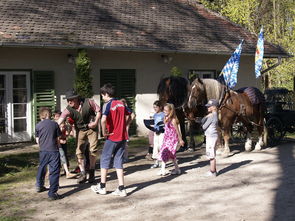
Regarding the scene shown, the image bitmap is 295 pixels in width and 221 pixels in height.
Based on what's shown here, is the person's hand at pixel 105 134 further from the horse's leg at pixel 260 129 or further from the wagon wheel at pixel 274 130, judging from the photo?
the wagon wheel at pixel 274 130

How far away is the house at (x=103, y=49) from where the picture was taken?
1385 centimetres

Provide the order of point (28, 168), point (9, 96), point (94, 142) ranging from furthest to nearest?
point (9, 96) → point (28, 168) → point (94, 142)

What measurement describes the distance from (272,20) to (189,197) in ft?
91.8

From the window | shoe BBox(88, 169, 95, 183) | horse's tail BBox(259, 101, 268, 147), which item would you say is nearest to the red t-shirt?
shoe BBox(88, 169, 95, 183)

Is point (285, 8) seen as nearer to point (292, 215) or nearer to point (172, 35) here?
point (172, 35)

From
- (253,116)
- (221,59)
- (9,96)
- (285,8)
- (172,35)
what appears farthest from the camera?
(285,8)

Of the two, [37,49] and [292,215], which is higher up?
[37,49]

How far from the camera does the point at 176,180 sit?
889 centimetres

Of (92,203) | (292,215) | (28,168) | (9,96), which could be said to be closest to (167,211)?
(92,203)

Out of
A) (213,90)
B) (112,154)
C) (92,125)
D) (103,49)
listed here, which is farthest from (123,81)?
(112,154)

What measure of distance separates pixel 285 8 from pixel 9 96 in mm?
24658

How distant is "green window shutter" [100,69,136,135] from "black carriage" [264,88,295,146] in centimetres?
486

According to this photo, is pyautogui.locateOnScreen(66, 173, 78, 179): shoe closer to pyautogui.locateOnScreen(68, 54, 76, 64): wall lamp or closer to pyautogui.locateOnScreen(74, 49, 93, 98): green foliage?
pyautogui.locateOnScreen(74, 49, 93, 98): green foliage

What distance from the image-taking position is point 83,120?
8.57m
